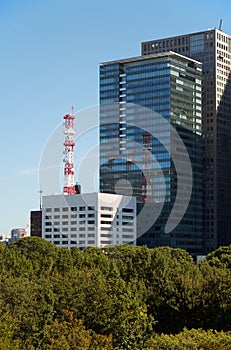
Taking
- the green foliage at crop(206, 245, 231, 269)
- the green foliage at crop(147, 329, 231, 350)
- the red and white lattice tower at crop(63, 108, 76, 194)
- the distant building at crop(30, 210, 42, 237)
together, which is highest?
the red and white lattice tower at crop(63, 108, 76, 194)

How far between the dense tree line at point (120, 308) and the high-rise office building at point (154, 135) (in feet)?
334

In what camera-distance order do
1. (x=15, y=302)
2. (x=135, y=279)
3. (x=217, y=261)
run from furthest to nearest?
Answer: (x=217, y=261) < (x=135, y=279) < (x=15, y=302)

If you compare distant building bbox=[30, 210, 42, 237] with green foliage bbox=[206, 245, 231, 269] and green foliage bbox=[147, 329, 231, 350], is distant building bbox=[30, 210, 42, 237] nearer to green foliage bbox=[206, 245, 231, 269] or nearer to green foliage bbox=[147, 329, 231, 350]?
green foliage bbox=[206, 245, 231, 269]

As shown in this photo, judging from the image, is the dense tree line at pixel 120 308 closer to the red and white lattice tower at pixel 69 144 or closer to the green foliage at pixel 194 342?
the green foliage at pixel 194 342

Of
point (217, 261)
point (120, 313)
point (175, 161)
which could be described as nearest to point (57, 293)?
point (120, 313)

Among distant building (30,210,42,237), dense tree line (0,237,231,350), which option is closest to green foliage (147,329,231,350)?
dense tree line (0,237,231,350)

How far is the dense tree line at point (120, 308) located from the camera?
158ft

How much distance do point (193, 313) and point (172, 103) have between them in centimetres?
12406

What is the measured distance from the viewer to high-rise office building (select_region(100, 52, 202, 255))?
187 m

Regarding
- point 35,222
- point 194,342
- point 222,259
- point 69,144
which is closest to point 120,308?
point 194,342

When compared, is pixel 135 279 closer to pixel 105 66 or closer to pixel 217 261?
pixel 217 261

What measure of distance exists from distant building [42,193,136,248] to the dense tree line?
323 ft

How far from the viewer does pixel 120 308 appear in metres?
55.6

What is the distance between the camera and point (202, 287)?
6912 centimetres
